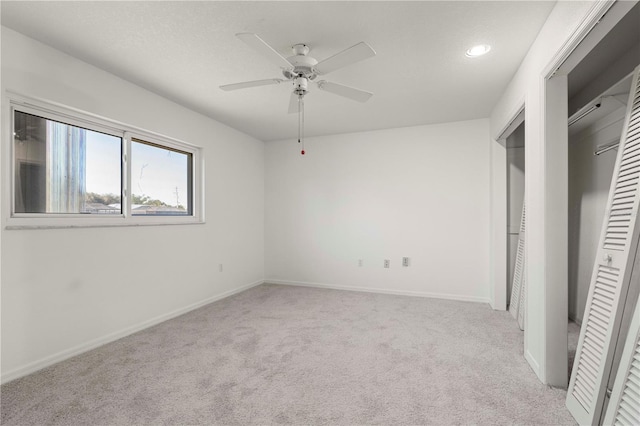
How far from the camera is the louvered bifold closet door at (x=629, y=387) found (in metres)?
1.29

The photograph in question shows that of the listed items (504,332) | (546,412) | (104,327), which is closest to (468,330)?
(504,332)

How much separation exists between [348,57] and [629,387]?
7.23 feet

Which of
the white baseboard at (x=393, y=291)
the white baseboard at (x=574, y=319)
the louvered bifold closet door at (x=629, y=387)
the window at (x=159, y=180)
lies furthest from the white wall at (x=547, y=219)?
the window at (x=159, y=180)

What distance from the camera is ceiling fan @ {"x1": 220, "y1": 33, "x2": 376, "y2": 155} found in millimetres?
1821

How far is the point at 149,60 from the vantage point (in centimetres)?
251

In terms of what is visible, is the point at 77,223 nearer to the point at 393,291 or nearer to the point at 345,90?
the point at 345,90

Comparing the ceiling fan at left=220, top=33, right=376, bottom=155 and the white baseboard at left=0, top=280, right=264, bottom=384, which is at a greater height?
the ceiling fan at left=220, top=33, right=376, bottom=155

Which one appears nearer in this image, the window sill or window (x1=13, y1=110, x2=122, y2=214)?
the window sill

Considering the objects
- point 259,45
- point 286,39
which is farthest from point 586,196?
point 259,45

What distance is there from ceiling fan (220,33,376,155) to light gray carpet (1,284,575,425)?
214 cm

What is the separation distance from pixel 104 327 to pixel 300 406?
2.07m

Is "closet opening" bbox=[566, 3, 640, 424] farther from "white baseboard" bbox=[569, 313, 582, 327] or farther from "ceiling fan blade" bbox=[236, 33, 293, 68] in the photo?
"ceiling fan blade" bbox=[236, 33, 293, 68]

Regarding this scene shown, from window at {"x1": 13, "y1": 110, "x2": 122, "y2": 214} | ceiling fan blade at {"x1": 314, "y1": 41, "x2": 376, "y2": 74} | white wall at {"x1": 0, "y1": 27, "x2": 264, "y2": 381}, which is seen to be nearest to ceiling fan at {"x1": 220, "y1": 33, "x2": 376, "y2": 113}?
ceiling fan blade at {"x1": 314, "y1": 41, "x2": 376, "y2": 74}

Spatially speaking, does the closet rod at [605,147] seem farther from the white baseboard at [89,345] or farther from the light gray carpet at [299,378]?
the white baseboard at [89,345]
